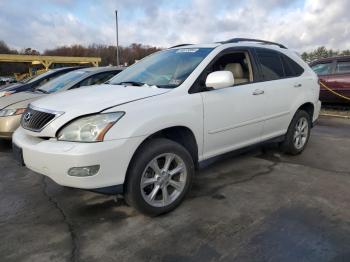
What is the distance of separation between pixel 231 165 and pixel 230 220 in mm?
1694

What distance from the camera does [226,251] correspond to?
107 inches

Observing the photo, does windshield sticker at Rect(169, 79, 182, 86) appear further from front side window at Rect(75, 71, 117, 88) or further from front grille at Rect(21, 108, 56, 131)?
front side window at Rect(75, 71, 117, 88)

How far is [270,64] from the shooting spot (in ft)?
15.3

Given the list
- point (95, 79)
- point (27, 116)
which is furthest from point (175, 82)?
point (95, 79)

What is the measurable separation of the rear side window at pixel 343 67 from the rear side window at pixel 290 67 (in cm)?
527

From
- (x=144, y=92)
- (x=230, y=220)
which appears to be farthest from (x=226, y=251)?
(x=144, y=92)

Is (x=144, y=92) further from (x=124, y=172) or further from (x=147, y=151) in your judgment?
(x=124, y=172)

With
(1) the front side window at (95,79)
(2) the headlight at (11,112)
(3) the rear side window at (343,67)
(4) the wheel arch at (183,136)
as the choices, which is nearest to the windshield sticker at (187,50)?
(4) the wheel arch at (183,136)

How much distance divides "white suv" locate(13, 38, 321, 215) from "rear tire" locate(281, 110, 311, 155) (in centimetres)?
24

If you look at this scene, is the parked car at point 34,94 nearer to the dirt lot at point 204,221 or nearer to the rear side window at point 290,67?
the dirt lot at point 204,221

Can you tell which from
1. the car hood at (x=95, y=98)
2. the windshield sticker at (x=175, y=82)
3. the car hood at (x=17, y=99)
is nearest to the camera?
the car hood at (x=95, y=98)

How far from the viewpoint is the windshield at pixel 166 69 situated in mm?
3732

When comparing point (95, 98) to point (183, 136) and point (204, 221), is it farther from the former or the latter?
point (204, 221)

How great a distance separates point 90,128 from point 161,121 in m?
0.66
